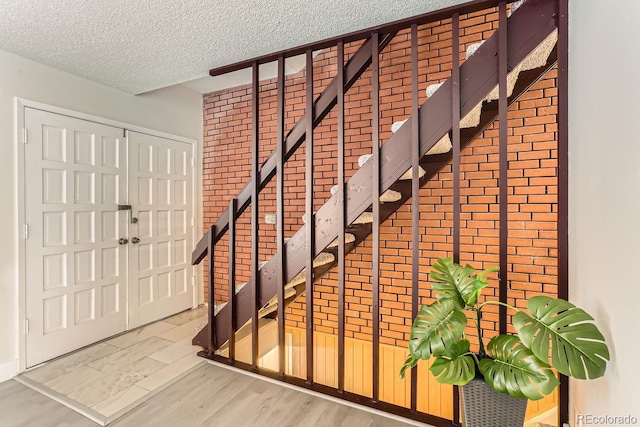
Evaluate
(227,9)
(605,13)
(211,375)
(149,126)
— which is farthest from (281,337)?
(149,126)

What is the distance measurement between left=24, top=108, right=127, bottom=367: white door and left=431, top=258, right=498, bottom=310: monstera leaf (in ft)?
9.87

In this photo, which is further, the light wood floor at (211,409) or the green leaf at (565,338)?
the light wood floor at (211,409)

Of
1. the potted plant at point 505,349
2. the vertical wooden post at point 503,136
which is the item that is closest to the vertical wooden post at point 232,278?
the potted plant at point 505,349

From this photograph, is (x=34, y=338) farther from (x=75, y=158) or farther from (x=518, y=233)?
(x=518, y=233)

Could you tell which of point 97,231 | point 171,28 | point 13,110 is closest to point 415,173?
point 171,28

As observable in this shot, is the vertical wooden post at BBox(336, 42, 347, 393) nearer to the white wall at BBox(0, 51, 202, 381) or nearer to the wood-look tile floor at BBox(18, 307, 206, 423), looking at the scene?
the wood-look tile floor at BBox(18, 307, 206, 423)

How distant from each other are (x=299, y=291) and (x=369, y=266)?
0.72m

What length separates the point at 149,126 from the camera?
3.42 meters

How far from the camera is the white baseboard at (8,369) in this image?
7.66 feet

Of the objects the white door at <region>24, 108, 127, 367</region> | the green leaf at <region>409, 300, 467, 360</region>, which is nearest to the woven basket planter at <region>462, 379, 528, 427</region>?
the green leaf at <region>409, 300, 467, 360</region>

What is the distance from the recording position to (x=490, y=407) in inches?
55.3

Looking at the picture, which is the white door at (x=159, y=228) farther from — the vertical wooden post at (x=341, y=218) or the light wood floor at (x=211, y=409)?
the vertical wooden post at (x=341, y=218)

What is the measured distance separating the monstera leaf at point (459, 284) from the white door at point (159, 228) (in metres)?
3.04

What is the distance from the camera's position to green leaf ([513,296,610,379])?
1073mm
